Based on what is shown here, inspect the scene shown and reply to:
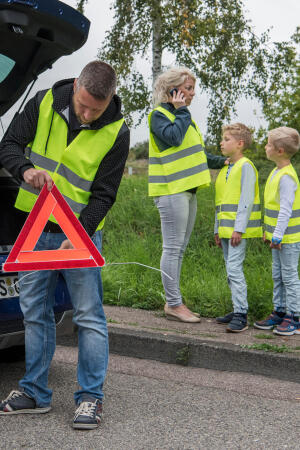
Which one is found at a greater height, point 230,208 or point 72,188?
point 72,188

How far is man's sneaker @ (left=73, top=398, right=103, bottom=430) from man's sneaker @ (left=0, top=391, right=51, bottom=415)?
11.6 inches

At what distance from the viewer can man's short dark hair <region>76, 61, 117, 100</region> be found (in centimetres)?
319

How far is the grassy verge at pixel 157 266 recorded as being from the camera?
6.02m

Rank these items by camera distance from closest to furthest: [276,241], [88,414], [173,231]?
1. [88,414]
2. [276,241]
3. [173,231]

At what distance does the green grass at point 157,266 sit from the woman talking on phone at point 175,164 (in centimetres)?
59

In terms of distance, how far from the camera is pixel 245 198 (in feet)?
17.5

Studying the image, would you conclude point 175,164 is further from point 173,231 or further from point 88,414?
point 88,414

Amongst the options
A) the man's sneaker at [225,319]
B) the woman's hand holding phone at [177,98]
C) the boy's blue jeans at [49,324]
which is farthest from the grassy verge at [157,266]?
the boy's blue jeans at [49,324]

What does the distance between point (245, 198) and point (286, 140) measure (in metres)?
0.60

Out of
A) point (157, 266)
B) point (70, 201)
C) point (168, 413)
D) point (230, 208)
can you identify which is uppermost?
point (70, 201)

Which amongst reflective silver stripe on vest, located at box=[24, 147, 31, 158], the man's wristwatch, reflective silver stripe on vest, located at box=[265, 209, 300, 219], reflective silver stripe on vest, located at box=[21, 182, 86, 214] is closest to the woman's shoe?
the man's wristwatch

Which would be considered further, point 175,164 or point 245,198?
point 175,164

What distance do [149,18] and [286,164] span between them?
10.4 m

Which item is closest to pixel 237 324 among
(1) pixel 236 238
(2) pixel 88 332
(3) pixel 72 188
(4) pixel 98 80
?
(1) pixel 236 238
